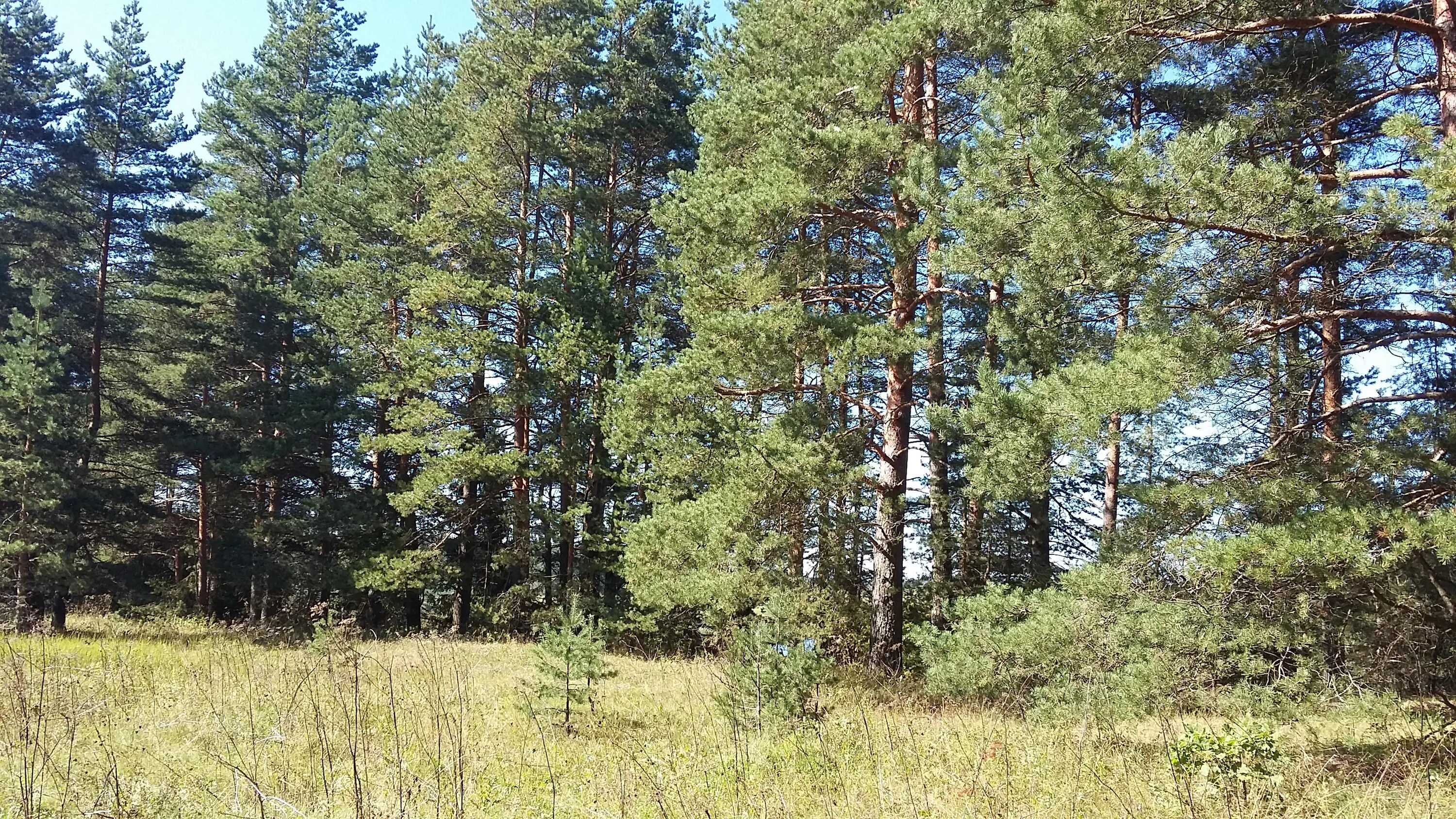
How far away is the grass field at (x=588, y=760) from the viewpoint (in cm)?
406

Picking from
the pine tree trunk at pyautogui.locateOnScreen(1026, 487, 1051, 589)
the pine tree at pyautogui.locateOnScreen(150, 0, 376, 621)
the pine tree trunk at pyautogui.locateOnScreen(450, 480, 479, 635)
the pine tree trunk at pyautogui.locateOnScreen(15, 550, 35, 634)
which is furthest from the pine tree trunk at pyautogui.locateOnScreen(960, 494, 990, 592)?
the pine tree trunk at pyautogui.locateOnScreen(15, 550, 35, 634)

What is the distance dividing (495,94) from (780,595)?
38.2 feet

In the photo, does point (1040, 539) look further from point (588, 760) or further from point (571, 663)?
point (588, 760)

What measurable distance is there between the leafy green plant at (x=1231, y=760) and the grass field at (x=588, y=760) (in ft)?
0.26

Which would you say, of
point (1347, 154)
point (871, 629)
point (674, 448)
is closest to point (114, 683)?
point (674, 448)

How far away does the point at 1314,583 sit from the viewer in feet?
17.2

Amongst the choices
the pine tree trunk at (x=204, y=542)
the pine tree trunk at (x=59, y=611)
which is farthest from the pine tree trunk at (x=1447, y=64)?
the pine tree trunk at (x=204, y=542)

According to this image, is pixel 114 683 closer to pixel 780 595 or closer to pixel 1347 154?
pixel 780 595

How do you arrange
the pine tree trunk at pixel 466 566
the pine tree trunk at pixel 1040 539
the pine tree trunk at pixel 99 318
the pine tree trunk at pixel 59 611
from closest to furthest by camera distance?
the pine tree trunk at pixel 1040 539
the pine tree trunk at pixel 59 611
the pine tree trunk at pixel 99 318
the pine tree trunk at pixel 466 566

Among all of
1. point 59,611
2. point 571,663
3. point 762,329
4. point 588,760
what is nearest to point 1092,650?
point 588,760

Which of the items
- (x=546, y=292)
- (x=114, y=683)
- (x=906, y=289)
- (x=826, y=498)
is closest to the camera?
(x=114, y=683)

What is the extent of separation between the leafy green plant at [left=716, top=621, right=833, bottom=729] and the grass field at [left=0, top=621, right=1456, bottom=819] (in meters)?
0.15

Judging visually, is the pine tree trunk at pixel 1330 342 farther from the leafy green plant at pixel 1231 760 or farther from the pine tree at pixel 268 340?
the pine tree at pixel 268 340

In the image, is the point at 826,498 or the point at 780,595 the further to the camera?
the point at 826,498
